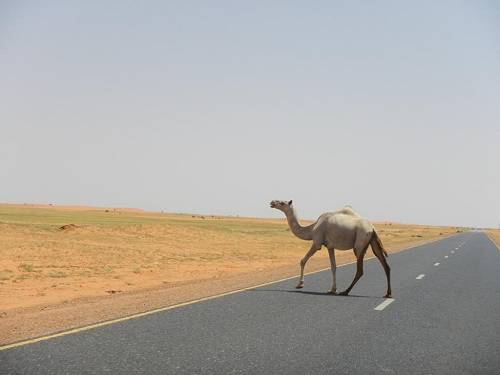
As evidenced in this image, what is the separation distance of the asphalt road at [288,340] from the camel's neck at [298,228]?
2092 mm

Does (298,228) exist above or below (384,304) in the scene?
above

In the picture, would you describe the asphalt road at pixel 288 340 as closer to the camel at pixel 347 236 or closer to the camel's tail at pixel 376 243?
the camel at pixel 347 236

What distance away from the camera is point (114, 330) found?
8188 millimetres

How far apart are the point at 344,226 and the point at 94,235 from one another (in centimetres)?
2801

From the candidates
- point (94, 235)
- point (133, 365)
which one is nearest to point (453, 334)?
point (133, 365)

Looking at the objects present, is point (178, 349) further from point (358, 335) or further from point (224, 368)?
point (358, 335)

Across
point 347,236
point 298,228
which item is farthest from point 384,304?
point 298,228

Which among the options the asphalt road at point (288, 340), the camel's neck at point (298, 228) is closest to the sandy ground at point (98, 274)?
the asphalt road at point (288, 340)

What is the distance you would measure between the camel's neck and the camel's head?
4.6 inches

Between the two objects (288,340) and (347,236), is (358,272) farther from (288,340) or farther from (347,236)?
(288,340)

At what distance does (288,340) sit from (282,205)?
7333 mm

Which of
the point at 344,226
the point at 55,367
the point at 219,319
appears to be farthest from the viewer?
the point at 344,226


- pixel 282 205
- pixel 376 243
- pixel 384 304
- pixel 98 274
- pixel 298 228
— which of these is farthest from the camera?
pixel 98 274

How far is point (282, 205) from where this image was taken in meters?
14.8
